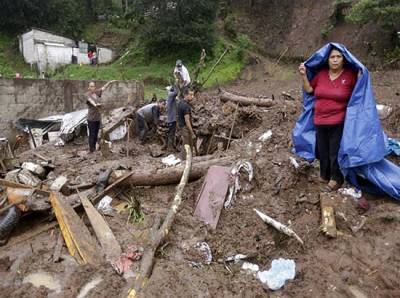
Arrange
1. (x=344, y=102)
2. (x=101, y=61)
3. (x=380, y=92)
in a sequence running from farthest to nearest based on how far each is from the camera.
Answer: (x=101, y=61) → (x=380, y=92) → (x=344, y=102)

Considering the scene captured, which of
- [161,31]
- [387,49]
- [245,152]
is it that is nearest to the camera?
[245,152]

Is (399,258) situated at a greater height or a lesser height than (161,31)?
greater

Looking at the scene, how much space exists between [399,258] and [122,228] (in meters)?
2.82

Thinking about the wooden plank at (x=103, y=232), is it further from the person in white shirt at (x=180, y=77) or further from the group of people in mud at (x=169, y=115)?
the person in white shirt at (x=180, y=77)

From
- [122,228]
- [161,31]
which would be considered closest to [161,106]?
[122,228]

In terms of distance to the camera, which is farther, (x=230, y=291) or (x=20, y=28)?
(x=20, y=28)

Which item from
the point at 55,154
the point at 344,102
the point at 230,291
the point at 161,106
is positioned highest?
the point at 344,102

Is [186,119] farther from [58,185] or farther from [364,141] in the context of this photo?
[364,141]

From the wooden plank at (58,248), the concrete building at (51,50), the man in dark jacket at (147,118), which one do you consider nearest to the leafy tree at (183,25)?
the concrete building at (51,50)

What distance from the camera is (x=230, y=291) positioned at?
11.2ft

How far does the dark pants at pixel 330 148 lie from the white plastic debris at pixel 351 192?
11 centimetres

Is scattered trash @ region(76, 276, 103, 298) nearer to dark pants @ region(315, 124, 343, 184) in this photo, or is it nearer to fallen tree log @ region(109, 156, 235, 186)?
fallen tree log @ region(109, 156, 235, 186)

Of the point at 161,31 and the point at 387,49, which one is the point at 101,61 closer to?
the point at 161,31

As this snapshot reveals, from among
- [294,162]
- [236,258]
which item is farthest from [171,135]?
[236,258]
